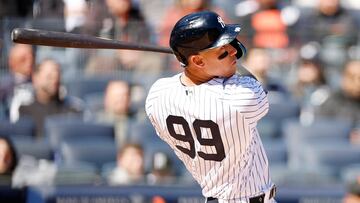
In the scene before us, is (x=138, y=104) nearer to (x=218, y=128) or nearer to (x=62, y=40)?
(x=62, y=40)

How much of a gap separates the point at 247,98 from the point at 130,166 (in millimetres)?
3467

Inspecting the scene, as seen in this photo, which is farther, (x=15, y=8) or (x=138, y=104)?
(x=15, y=8)

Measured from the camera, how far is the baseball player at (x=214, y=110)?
12.2 feet

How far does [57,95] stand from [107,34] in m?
1.20

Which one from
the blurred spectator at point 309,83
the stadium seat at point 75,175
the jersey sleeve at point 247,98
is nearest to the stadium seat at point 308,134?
the blurred spectator at point 309,83

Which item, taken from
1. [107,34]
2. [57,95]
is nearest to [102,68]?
[107,34]

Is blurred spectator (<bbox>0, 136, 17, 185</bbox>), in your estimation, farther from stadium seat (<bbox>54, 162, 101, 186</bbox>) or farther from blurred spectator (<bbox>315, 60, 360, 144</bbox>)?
blurred spectator (<bbox>315, 60, 360, 144</bbox>)

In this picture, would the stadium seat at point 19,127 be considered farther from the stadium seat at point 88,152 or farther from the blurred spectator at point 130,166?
the blurred spectator at point 130,166

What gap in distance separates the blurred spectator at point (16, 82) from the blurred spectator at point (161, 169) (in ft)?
4.15

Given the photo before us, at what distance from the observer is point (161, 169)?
23.8 feet

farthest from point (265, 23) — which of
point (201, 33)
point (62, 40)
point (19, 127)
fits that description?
point (201, 33)

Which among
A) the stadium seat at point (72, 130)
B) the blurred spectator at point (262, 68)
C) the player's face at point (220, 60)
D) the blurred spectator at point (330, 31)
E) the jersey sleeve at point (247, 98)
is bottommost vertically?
the stadium seat at point (72, 130)

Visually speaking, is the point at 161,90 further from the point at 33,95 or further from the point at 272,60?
the point at 272,60

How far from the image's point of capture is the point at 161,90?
3.96 meters
